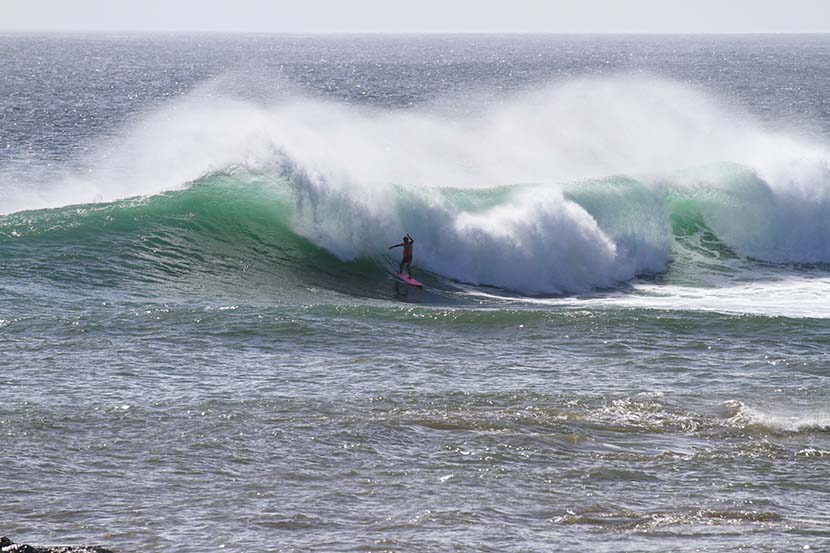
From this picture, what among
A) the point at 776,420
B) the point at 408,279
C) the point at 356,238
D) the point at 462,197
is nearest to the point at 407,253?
the point at 408,279

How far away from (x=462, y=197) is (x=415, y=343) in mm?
9808

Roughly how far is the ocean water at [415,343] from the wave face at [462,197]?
3.2 inches

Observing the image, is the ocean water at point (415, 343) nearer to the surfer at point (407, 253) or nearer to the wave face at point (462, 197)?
the wave face at point (462, 197)

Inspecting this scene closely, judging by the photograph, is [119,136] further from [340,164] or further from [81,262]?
[81,262]

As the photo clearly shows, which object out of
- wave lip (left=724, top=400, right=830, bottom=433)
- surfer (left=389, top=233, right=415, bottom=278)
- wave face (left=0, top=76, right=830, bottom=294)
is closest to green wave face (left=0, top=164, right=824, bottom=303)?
wave face (left=0, top=76, right=830, bottom=294)

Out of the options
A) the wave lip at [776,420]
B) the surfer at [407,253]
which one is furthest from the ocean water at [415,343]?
the surfer at [407,253]

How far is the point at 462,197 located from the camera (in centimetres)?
2545

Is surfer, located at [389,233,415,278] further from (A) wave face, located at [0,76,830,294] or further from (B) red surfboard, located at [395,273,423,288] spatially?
(A) wave face, located at [0,76,830,294]

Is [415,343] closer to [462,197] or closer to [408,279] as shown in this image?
[408,279]

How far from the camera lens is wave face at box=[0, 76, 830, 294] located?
22703mm

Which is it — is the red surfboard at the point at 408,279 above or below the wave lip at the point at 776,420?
above

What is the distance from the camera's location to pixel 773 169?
1177 inches

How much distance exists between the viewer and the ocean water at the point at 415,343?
10.1 meters

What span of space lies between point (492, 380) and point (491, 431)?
201cm
